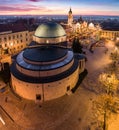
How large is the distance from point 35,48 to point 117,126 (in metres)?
30.2

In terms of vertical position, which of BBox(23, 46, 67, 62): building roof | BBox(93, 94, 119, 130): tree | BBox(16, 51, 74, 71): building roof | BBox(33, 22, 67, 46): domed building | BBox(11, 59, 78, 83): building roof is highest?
BBox(33, 22, 67, 46): domed building

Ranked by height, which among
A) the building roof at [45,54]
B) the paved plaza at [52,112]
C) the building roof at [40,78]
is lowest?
the paved plaza at [52,112]

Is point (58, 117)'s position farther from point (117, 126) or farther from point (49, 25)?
point (49, 25)

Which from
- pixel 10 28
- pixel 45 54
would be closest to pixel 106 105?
pixel 45 54

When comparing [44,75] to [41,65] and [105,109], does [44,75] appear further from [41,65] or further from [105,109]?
[105,109]

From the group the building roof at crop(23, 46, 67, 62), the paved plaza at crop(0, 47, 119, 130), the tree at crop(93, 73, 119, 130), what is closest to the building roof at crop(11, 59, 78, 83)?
the building roof at crop(23, 46, 67, 62)

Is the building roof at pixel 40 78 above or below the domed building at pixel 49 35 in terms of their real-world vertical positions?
below

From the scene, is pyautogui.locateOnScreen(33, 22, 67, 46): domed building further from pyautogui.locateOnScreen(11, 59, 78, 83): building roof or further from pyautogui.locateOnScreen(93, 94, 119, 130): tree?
pyautogui.locateOnScreen(93, 94, 119, 130): tree

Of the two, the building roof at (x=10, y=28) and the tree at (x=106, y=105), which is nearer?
the tree at (x=106, y=105)

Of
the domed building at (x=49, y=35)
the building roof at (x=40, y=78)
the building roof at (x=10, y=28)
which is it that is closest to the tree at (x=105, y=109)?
the building roof at (x=40, y=78)

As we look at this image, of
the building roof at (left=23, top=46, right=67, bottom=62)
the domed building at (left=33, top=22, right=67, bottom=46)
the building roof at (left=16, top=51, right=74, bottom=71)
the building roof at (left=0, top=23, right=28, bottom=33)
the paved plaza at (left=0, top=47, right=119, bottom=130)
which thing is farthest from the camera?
the building roof at (left=0, top=23, right=28, bottom=33)

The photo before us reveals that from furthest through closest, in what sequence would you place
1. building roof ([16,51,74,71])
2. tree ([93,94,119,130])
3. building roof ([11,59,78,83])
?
building roof ([16,51,74,71]) → building roof ([11,59,78,83]) → tree ([93,94,119,130])

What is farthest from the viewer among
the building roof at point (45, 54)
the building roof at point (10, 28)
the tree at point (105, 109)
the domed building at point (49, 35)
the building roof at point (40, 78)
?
the building roof at point (10, 28)

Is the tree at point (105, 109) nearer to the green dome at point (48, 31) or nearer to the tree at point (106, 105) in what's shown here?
the tree at point (106, 105)
